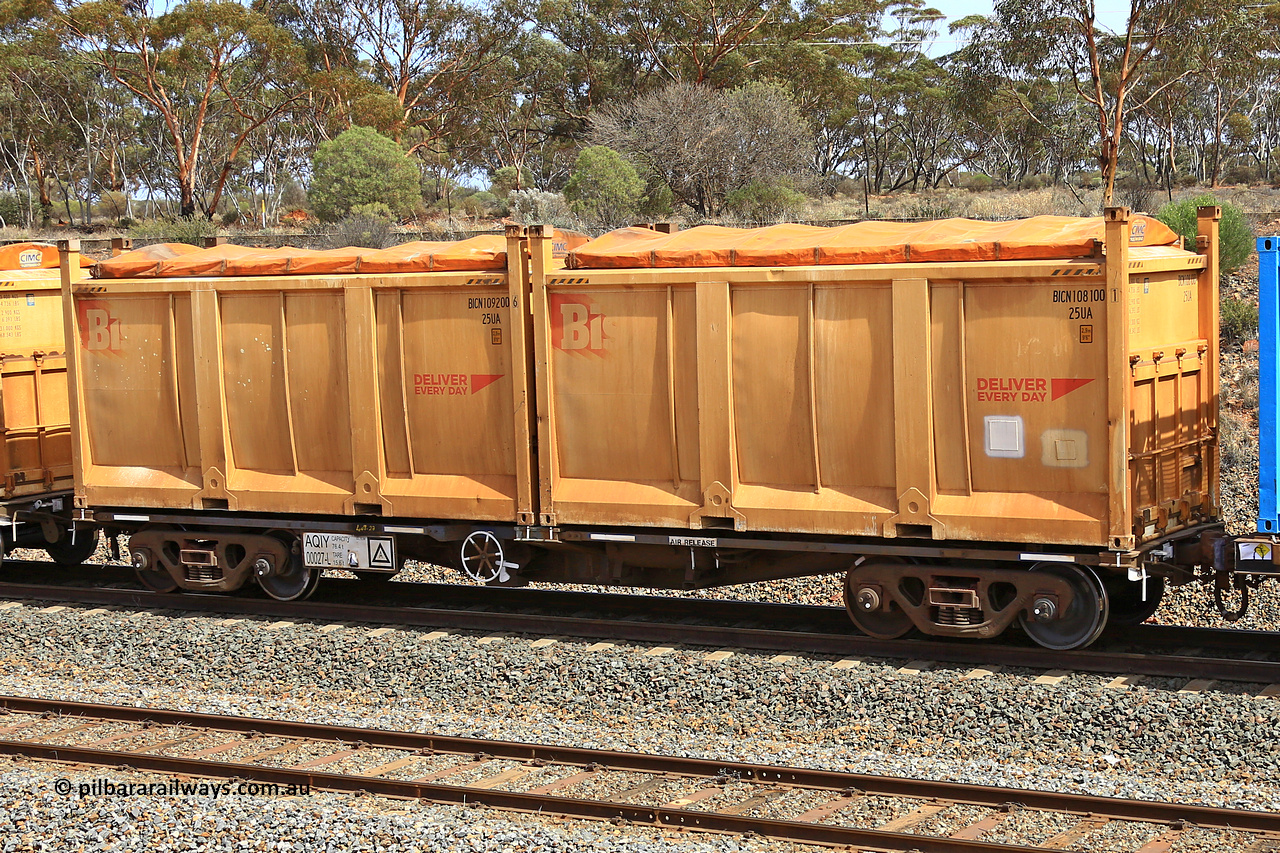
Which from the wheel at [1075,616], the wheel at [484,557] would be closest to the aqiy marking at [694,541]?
the wheel at [484,557]

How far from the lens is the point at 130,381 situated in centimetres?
1171

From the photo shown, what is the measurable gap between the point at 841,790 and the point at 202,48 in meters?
51.4

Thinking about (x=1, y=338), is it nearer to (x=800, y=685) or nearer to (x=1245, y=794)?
(x=800, y=685)

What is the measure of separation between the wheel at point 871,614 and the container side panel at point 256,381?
5.01 m

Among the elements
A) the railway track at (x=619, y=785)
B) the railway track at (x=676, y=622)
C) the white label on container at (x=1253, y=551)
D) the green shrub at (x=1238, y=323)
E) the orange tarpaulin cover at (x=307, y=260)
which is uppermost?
the orange tarpaulin cover at (x=307, y=260)

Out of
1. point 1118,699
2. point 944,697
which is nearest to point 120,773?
point 944,697

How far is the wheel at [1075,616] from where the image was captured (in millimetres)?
9031

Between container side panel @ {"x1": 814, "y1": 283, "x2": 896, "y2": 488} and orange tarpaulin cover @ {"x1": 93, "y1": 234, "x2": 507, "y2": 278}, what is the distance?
109 inches

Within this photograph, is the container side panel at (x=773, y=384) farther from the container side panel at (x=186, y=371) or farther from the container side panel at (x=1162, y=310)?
the container side panel at (x=186, y=371)

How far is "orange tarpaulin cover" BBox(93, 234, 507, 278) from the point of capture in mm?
10539

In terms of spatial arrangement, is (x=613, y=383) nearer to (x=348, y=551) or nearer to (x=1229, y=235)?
(x=348, y=551)

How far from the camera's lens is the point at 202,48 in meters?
51.7

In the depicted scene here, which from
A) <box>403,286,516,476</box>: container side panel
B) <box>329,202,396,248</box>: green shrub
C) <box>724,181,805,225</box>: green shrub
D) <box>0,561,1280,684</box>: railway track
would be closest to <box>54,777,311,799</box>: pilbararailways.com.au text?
<box>0,561,1280,684</box>: railway track

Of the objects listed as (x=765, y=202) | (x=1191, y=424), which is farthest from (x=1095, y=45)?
(x=1191, y=424)
